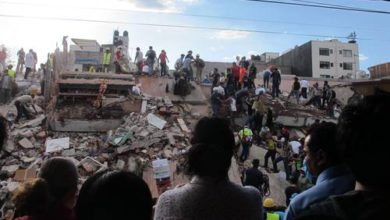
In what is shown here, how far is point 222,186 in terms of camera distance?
2.38 meters

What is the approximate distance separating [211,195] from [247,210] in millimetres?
250

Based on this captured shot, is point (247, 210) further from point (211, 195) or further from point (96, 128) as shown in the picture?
point (96, 128)

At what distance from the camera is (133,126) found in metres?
15.3

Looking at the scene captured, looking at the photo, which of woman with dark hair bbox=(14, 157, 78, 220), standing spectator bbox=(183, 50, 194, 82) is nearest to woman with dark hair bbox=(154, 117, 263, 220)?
woman with dark hair bbox=(14, 157, 78, 220)

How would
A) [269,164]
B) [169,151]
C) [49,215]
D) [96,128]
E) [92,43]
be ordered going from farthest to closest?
[92,43] → [96,128] → [269,164] → [169,151] → [49,215]

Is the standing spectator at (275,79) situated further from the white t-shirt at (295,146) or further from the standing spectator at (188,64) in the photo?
the white t-shirt at (295,146)

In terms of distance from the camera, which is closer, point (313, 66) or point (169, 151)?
point (169, 151)

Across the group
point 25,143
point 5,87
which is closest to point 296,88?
point 25,143

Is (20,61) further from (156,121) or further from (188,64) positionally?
(156,121)

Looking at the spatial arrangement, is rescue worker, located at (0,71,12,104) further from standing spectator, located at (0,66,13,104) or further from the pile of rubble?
the pile of rubble

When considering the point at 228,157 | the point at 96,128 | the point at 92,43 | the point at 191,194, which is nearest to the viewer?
the point at 191,194

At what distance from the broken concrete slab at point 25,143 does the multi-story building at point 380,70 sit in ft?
82.6

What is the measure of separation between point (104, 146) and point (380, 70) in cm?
2453

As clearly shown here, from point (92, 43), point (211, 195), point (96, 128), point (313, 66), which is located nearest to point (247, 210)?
point (211, 195)
